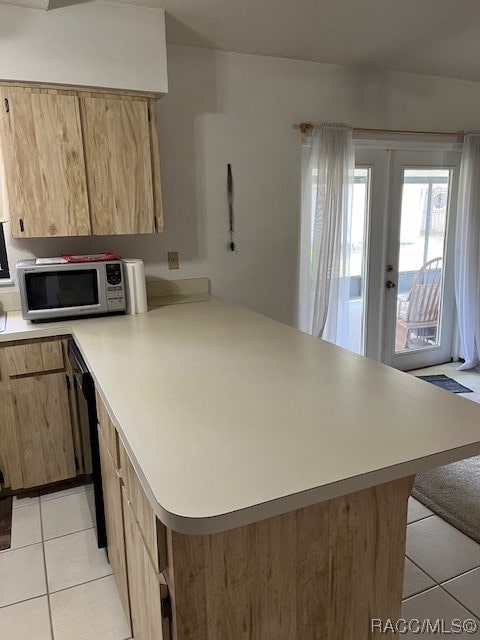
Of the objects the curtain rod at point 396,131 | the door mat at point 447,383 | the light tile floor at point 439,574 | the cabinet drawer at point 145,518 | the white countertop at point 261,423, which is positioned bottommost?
the light tile floor at point 439,574

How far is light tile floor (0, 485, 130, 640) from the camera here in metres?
1.73

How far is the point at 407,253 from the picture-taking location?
4023mm

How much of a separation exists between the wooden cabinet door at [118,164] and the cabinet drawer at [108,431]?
1.16 m

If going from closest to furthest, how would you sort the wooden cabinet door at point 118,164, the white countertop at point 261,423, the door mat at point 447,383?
the white countertop at point 261,423
the wooden cabinet door at point 118,164
the door mat at point 447,383

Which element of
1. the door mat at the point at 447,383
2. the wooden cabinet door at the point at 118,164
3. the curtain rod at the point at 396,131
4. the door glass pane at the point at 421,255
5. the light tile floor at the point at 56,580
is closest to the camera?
the light tile floor at the point at 56,580

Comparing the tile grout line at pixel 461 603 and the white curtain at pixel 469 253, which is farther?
the white curtain at pixel 469 253

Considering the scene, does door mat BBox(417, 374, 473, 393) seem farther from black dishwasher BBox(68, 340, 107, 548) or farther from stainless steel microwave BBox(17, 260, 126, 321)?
black dishwasher BBox(68, 340, 107, 548)

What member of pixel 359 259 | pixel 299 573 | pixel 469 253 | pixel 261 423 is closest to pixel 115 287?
pixel 261 423

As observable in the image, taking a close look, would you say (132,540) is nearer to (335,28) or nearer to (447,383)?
(335,28)

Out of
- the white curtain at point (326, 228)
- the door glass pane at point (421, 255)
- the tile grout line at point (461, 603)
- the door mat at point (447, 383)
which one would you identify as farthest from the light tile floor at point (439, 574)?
the door glass pane at point (421, 255)

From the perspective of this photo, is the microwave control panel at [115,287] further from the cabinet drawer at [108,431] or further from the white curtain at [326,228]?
the white curtain at [326,228]

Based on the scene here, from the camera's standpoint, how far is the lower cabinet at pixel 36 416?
2.31 meters

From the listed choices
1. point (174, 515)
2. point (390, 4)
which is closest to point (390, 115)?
point (390, 4)

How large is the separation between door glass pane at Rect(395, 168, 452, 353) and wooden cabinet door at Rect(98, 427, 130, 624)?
3001 millimetres
